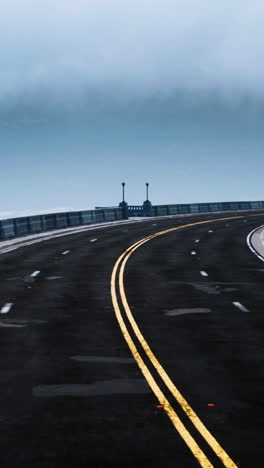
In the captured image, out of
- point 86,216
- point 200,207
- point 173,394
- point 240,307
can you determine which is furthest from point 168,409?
point 200,207

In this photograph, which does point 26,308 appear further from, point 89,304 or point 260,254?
point 260,254

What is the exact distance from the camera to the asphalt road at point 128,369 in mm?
9016

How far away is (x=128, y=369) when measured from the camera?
44.0 feet

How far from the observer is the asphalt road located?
9.02 meters

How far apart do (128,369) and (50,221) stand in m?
48.2

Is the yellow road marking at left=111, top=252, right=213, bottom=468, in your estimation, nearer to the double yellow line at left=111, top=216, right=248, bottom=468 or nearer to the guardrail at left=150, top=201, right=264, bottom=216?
the double yellow line at left=111, top=216, right=248, bottom=468

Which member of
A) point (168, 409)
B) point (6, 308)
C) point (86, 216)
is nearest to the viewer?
point (168, 409)

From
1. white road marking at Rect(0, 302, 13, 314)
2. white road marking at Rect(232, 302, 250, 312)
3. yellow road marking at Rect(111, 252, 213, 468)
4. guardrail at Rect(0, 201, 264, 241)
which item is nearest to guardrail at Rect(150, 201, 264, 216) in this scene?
guardrail at Rect(0, 201, 264, 241)

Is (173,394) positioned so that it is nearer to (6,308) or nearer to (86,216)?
(6,308)

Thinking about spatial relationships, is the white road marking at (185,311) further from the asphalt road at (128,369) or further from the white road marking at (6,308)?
the white road marking at (6,308)

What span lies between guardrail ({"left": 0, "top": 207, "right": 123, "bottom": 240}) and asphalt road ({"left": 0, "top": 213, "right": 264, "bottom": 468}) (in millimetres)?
20839

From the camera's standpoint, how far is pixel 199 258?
38469 mm

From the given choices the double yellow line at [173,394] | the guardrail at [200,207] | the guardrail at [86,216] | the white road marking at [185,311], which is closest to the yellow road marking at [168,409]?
the double yellow line at [173,394]

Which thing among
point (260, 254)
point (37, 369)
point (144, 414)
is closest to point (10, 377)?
point (37, 369)
